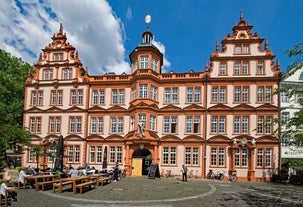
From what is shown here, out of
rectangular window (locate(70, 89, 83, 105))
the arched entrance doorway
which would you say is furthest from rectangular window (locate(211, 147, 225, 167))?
rectangular window (locate(70, 89, 83, 105))

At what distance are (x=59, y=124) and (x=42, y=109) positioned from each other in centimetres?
304

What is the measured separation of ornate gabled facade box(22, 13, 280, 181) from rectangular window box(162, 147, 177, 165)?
3 cm

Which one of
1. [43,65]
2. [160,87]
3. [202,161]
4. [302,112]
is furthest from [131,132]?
[302,112]

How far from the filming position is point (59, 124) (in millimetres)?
34250

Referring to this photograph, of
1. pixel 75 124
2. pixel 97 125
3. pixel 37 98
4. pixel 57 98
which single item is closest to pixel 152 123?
pixel 97 125

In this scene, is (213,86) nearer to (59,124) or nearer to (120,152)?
(120,152)

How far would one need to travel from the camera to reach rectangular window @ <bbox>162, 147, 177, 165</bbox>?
31.3m

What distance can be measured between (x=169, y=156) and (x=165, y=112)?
5009 millimetres

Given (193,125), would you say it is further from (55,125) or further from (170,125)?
(55,125)

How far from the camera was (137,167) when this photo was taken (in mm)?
31250

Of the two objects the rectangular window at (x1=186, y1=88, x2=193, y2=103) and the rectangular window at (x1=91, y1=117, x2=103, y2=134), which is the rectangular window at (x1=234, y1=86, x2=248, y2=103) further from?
the rectangular window at (x1=91, y1=117, x2=103, y2=134)

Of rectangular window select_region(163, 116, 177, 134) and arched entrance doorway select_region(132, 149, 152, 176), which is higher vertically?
rectangular window select_region(163, 116, 177, 134)

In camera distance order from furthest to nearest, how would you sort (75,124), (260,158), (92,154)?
(75,124) < (92,154) < (260,158)

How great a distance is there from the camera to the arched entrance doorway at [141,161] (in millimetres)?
31188
